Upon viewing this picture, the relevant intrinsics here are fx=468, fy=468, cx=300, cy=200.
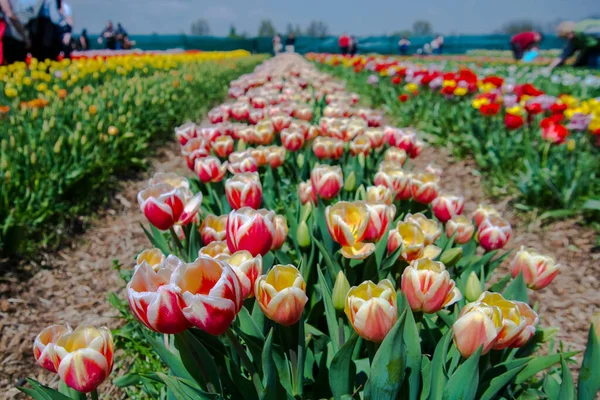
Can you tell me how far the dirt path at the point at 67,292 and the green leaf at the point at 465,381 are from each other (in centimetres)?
178

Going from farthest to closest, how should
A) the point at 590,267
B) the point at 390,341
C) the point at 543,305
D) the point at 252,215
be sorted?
the point at 590,267, the point at 543,305, the point at 252,215, the point at 390,341

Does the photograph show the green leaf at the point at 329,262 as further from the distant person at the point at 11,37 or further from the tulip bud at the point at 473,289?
the distant person at the point at 11,37

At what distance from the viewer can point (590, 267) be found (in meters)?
3.22

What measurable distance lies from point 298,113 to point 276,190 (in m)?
1.01

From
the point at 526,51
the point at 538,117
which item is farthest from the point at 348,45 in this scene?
the point at 538,117

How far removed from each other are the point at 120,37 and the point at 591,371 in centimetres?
2455

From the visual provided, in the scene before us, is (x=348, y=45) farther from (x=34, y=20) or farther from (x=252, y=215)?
(x=252, y=215)

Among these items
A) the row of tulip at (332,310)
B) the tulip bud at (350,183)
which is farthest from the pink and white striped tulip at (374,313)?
the tulip bud at (350,183)

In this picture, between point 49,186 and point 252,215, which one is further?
point 49,186

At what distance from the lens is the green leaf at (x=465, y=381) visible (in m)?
1.01

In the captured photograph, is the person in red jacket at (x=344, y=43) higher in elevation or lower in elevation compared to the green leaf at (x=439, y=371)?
higher

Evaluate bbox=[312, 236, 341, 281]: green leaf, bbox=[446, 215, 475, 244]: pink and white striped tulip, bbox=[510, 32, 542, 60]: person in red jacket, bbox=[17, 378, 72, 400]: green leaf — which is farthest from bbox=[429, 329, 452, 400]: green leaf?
bbox=[510, 32, 542, 60]: person in red jacket

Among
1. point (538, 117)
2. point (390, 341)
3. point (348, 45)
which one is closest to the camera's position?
point (390, 341)

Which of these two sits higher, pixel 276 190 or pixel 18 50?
pixel 18 50
